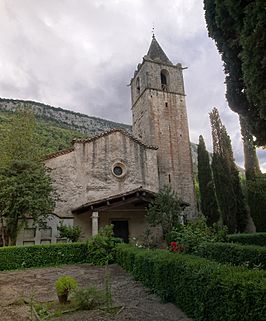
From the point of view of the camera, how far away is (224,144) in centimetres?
2409

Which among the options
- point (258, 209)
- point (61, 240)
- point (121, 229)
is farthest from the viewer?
point (258, 209)

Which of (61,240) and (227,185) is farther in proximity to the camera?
(227,185)

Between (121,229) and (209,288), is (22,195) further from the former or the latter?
(209,288)

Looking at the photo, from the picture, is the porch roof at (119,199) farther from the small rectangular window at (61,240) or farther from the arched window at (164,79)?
the arched window at (164,79)

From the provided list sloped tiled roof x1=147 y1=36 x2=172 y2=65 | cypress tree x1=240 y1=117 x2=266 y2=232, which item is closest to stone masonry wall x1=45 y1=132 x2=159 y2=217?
cypress tree x1=240 y1=117 x2=266 y2=232

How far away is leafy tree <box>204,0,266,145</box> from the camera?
206 inches

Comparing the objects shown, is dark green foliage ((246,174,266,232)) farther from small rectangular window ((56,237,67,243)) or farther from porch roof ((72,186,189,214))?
small rectangular window ((56,237,67,243))

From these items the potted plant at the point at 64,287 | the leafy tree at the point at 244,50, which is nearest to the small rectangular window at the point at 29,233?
the potted plant at the point at 64,287

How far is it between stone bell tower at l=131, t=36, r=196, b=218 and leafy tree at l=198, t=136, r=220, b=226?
97 centimetres

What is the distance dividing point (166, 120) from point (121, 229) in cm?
1005

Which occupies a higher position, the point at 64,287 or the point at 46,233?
the point at 46,233

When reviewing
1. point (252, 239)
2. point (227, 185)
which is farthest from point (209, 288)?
point (227, 185)

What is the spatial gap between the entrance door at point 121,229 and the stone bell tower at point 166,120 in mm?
4737

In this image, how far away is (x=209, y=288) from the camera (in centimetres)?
432
